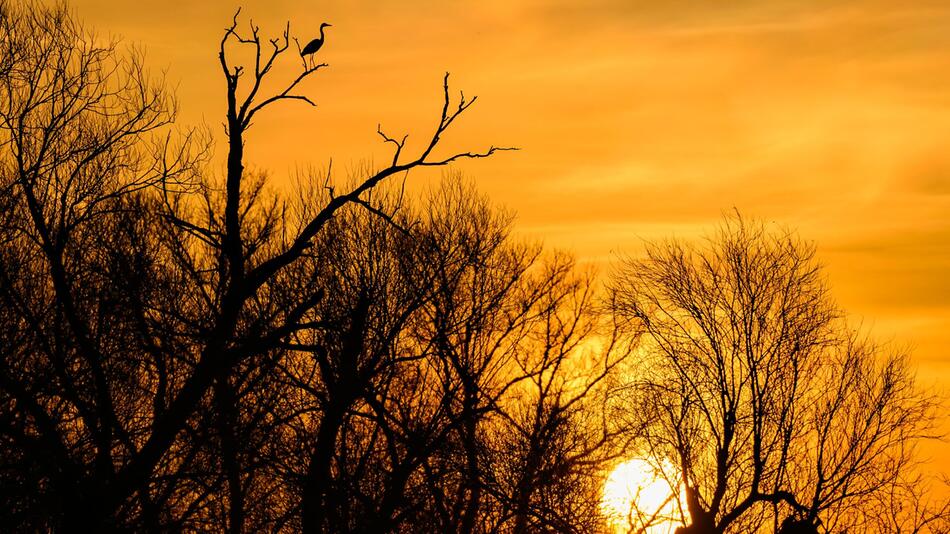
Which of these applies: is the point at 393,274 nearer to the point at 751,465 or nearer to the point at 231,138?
the point at 751,465

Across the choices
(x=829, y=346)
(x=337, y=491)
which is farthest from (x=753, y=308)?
(x=337, y=491)

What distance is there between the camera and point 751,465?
28.0 metres

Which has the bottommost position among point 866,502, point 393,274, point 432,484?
point 432,484

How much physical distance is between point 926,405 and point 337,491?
18.9 meters

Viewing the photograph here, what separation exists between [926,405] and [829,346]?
3.38 metres

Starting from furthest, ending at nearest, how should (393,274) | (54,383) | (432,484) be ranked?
(393,274)
(432,484)
(54,383)

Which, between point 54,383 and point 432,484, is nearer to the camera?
point 54,383

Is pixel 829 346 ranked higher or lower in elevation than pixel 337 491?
higher

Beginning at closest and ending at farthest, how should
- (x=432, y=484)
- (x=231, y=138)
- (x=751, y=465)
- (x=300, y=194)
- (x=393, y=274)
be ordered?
1. (x=231, y=138)
2. (x=432, y=484)
3. (x=393, y=274)
4. (x=300, y=194)
5. (x=751, y=465)

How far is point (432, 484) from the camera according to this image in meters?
21.5

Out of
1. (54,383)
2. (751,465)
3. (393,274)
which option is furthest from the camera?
(751,465)

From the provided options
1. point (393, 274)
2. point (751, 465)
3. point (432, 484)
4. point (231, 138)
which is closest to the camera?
point (231, 138)

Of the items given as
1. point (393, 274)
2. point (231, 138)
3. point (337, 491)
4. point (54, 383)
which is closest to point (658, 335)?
point (393, 274)

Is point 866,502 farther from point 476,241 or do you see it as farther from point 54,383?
point 54,383
